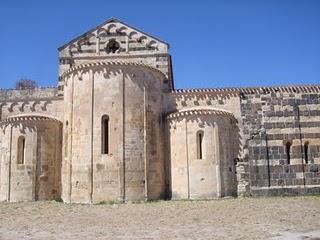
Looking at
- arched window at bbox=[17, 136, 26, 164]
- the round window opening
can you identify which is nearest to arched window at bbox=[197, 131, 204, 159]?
the round window opening

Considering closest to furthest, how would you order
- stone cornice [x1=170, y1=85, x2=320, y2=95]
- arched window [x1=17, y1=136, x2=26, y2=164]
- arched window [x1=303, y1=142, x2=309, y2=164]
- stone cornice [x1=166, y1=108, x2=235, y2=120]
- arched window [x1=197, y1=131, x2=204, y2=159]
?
arched window [x1=197, y1=131, x2=204, y2=159] → stone cornice [x1=166, y1=108, x2=235, y2=120] → arched window [x1=17, y1=136, x2=26, y2=164] → arched window [x1=303, y1=142, x2=309, y2=164] → stone cornice [x1=170, y1=85, x2=320, y2=95]

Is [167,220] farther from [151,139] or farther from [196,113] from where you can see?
[196,113]

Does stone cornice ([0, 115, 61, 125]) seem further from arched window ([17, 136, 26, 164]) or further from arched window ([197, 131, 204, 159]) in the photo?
arched window ([197, 131, 204, 159])

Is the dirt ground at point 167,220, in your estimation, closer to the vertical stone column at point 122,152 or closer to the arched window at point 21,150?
the vertical stone column at point 122,152

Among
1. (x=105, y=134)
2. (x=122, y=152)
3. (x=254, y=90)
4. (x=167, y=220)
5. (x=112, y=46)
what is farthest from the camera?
(x=112, y=46)

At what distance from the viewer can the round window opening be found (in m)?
22.9

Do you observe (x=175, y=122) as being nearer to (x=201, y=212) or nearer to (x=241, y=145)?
(x=241, y=145)

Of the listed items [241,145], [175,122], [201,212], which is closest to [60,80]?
[175,122]

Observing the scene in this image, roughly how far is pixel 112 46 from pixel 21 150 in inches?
296

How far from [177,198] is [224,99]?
5.95 m

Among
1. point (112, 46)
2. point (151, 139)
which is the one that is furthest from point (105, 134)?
point (112, 46)

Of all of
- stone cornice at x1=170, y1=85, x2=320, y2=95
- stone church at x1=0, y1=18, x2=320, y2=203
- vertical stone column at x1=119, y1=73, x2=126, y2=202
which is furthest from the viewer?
stone cornice at x1=170, y1=85, x2=320, y2=95

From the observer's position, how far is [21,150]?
19922 millimetres

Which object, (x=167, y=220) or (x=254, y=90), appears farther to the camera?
(x=254, y=90)
